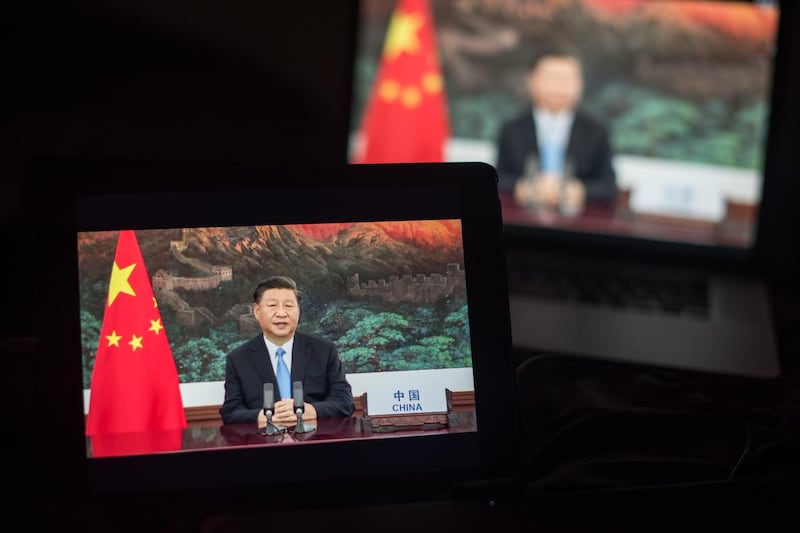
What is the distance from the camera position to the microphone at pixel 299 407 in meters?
0.54

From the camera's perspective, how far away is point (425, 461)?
54 centimetres

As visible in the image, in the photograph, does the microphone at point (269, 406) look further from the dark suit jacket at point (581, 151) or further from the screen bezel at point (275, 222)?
the dark suit jacket at point (581, 151)

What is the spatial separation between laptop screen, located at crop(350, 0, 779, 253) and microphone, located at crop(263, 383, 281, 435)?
0.59 m

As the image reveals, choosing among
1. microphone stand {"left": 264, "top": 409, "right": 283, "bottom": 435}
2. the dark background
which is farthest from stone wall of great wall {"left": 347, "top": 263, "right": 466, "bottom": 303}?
the dark background

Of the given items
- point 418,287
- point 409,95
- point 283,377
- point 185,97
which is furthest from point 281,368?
point 409,95

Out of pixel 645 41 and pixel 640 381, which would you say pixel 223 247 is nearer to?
pixel 640 381

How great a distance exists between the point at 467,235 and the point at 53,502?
349 millimetres

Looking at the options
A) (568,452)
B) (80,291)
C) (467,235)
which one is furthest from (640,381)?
(80,291)

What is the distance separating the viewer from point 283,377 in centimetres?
55

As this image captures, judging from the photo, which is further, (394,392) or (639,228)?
(639,228)

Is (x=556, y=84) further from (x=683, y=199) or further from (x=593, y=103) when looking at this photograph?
(x=683, y=199)

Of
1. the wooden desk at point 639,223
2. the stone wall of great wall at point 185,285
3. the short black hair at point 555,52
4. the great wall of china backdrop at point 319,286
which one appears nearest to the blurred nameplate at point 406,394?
the great wall of china backdrop at point 319,286

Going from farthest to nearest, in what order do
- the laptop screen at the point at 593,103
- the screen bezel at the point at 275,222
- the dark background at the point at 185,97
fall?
the laptop screen at the point at 593,103 < the dark background at the point at 185,97 < the screen bezel at the point at 275,222

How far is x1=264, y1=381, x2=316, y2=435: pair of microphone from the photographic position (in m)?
0.53
